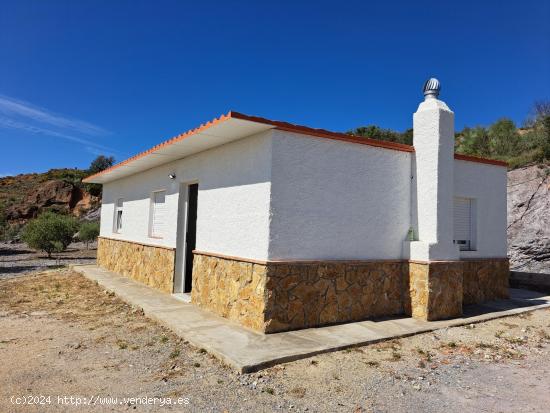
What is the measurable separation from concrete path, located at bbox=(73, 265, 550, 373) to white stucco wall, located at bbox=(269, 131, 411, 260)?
120 cm

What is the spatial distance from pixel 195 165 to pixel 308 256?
11.2ft

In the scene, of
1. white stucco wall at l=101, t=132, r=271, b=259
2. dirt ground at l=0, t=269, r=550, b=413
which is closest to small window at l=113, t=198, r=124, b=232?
white stucco wall at l=101, t=132, r=271, b=259

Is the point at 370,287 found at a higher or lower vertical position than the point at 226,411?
higher

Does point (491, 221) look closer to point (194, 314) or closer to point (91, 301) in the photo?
point (194, 314)

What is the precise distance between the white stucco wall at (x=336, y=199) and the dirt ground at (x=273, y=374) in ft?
5.65

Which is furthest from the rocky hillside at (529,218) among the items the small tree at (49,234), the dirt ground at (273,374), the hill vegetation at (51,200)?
the hill vegetation at (51,200)

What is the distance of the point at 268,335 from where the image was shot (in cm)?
579

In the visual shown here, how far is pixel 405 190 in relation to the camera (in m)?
7.60

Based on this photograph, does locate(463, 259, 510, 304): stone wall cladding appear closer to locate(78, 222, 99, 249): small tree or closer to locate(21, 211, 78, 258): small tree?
locate(21, 211, 78, 258): small tree

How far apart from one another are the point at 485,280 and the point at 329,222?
4561 mm

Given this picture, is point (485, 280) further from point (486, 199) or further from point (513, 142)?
point (513, 142)

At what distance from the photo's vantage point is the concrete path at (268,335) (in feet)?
16.2

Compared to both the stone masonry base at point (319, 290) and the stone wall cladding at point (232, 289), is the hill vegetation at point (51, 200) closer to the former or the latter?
the stone wall cladding at point (232, 289)

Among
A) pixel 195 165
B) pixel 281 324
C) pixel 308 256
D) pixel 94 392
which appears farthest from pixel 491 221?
pixel 94 392
